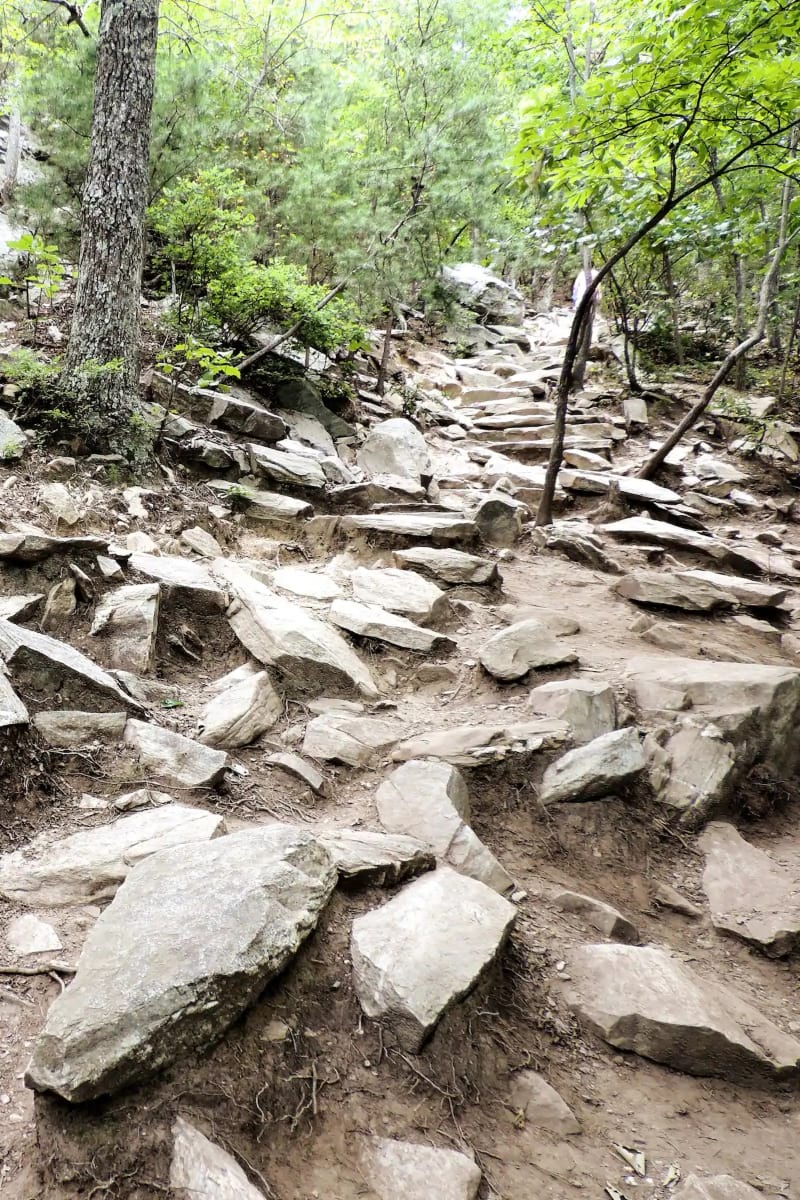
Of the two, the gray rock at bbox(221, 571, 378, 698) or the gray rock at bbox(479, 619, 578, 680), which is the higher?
the gray rock at bbox(479, 619, 578, 680)

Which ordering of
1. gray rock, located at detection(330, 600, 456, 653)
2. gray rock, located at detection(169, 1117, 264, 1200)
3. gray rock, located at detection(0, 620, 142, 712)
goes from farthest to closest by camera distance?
gray rock, located at detection(330, 600, 456, 653)
gray rock, located at detection(0, 620, 142, 712)
gray rock, located at detection(169, 1117, 264, 1200)

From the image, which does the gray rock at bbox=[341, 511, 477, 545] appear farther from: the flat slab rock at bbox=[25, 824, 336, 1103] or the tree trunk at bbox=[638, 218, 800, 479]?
the flat slab rock at bbox=[25, 824, 336, 1103]

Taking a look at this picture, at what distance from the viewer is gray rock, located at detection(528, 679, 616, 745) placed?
13.0ft

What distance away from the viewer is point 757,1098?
2.23 m

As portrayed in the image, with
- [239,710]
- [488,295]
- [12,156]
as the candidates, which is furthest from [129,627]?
[488,295]

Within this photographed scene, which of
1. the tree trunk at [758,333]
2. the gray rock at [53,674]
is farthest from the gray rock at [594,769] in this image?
the tree trunk at [758,333]

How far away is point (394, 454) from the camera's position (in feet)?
31.7

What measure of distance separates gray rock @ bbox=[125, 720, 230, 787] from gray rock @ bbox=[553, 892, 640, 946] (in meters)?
1.86

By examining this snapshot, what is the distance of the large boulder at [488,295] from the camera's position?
20.2 metres

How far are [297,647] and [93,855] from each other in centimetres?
206

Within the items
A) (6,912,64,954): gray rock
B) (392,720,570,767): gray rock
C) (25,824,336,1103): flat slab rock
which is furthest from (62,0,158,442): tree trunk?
(25,824,336,1103): flat slab rock

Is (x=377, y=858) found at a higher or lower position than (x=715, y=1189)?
higher

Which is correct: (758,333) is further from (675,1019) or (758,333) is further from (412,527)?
(675,1019)

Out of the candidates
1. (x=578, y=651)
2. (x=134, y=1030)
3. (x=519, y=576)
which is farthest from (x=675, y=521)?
(x=134, y=1030)
